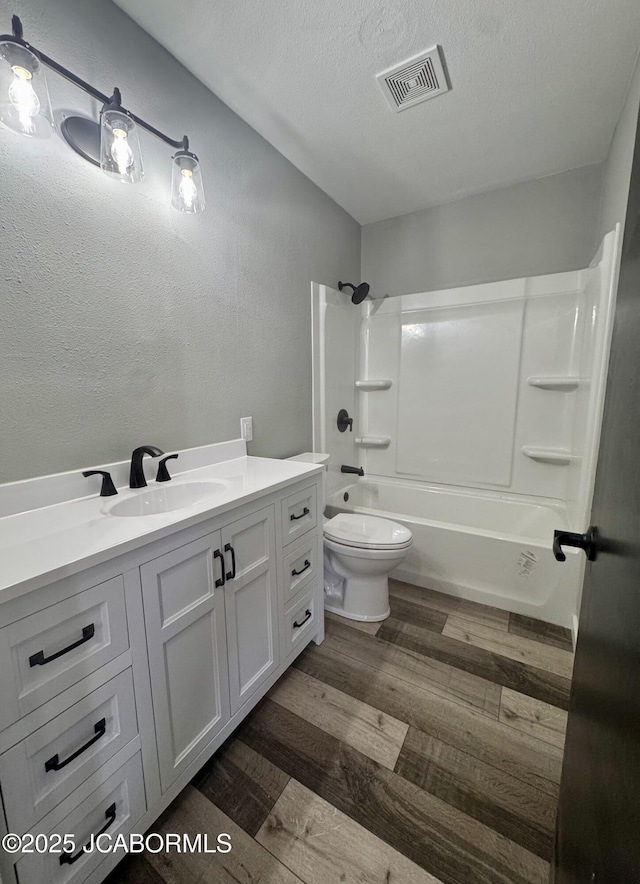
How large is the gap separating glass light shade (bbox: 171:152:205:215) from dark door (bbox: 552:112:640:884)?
52.1 inches

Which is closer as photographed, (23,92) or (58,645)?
(58,645)

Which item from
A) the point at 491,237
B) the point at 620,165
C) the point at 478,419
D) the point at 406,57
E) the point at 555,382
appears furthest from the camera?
the point at 478,419

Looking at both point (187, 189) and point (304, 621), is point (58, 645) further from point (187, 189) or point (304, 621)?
point (187, 189)

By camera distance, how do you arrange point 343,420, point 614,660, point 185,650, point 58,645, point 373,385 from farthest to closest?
point 373,385
point 343,420
point 185,650
point 58,645
point 614,660

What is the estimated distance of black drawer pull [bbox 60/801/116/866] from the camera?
746 millimetres

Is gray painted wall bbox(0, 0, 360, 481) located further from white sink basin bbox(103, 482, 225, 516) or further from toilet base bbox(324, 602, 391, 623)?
toilet base bbox(324, 602, 391, 623)

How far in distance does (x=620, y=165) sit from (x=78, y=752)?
2810mm

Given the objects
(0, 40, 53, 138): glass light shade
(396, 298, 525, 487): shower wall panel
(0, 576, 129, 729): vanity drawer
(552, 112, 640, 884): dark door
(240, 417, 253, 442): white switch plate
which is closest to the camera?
(552, 112, 640, 884): dark door

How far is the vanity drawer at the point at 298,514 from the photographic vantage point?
1362 mm

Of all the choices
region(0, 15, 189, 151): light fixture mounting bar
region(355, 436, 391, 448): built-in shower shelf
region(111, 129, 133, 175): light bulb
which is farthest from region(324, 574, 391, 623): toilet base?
region(0, 15, 189, 151): light fixture mounting bar

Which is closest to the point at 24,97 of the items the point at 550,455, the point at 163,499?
the point at 163,499

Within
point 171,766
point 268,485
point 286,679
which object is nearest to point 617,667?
point 268,485

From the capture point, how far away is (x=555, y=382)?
2117mm

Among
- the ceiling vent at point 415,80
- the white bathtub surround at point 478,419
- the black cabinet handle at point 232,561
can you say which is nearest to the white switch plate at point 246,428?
the white bathtub surround at point 478,419
